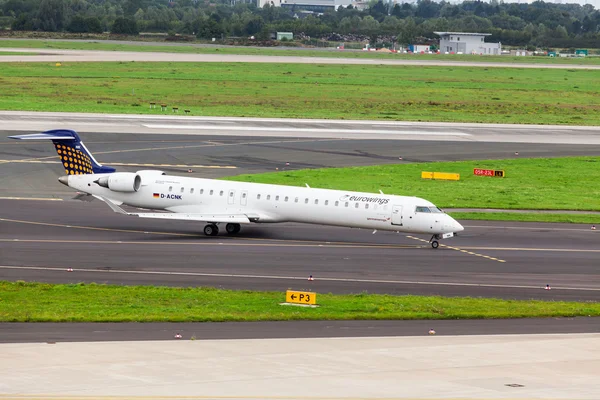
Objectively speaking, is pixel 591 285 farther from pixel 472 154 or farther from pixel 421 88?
pixel 421 88

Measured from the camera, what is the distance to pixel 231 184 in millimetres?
51875

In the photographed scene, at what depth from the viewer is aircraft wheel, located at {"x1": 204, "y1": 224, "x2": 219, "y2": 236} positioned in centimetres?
5081

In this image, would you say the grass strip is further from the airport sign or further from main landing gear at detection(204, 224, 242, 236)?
the airport sign

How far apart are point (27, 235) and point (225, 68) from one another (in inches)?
4768

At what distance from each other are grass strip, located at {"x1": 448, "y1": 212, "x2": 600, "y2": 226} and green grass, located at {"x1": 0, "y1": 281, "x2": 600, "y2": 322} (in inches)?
786

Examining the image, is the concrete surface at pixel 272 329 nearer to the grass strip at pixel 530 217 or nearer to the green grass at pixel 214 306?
the green grass at pixel 214 306

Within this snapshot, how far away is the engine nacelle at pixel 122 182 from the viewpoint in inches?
2034

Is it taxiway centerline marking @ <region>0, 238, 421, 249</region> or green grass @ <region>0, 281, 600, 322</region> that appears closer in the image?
green grass @ <region>0, 281, 600, 322</region>

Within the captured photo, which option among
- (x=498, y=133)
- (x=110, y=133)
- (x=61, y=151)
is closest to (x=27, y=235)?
(x=61, y=151)

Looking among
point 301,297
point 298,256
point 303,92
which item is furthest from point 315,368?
point 303,92

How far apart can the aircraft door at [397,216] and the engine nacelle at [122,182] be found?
13702mm

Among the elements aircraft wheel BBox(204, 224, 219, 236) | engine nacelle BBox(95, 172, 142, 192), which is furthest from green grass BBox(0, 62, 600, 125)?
aircraft wheel BBox(204, 224, 219, 236)

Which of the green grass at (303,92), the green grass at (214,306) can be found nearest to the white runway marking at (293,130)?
the green grass at (303,92)

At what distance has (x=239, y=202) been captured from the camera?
168 feet
